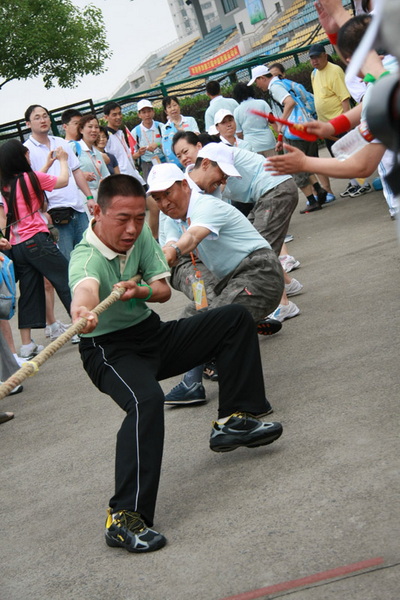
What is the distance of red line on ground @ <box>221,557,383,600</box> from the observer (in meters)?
2.91

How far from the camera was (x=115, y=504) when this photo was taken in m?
3.64

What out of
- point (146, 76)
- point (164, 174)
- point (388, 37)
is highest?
point (388, 37)

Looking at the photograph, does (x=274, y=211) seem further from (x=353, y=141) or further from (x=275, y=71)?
(x=275, y=71)

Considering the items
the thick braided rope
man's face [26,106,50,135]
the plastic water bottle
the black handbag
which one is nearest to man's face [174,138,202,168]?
the black handbag

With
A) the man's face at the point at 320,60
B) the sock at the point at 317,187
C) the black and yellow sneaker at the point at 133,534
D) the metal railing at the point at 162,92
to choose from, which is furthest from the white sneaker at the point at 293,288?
the metal railing at the point at 162,92

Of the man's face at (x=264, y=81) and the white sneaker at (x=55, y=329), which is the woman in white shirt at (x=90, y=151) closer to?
the white sneaker at (x=55, y=329)

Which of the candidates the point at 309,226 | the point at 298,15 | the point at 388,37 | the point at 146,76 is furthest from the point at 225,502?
the point at 146,76

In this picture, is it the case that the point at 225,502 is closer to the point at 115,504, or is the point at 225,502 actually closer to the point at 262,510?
the point at 262,510

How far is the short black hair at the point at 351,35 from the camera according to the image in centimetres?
369

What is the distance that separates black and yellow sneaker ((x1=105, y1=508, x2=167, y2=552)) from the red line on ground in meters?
0.68

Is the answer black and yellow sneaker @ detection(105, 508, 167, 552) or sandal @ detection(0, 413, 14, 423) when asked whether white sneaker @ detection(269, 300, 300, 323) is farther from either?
black and yellow sneaker @ detection(105, 508, 167, 552)

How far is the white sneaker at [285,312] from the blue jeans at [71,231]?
2.60 m

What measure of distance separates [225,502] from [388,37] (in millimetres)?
2598

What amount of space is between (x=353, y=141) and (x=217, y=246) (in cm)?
224
